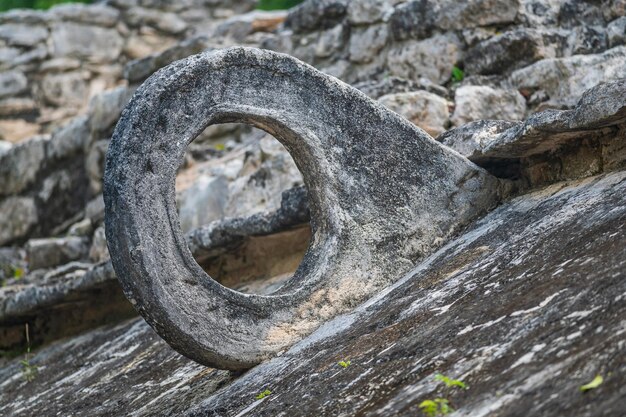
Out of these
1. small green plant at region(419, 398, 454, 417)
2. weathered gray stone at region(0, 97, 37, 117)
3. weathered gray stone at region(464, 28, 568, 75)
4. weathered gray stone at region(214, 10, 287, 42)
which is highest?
weathered gray stone at region(0, 97, 37, 117)

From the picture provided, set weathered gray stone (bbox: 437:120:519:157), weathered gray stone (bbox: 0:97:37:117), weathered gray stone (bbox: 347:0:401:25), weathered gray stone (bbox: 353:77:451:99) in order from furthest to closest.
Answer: weathered gray stone (bbox: 0:97:37:117)
weathered gray stone (bbox: 347:0:401:25)
weathered gray stone (bbox: 353:77:451:99)
weathered gray stone (bbox: 437:120:519:157)

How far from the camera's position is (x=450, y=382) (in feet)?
9.68

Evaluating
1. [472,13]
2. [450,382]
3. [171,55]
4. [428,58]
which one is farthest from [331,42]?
[450,382]

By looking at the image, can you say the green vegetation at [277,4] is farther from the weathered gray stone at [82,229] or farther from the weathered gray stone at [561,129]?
the weathered gray stone at [561,129]

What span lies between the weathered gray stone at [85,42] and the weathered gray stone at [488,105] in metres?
11.4

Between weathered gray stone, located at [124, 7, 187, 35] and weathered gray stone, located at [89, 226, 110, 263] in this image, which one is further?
weathered gray stone, located at [124, 7, 187, 35]

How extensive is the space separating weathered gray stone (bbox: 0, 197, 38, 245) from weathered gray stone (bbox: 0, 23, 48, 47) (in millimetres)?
6272

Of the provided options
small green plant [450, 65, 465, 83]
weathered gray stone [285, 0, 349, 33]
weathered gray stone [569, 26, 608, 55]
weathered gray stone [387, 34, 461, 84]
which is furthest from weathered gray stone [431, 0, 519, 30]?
weathered gray stone [285, 0, 349, 33]

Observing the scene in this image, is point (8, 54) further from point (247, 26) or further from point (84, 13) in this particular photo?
point (247, 26)

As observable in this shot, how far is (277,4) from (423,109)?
10597 mm

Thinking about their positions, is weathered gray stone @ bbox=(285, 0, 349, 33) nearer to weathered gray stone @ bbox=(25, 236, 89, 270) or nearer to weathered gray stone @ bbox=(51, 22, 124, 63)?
weathered gray stone @ bbox=(25, 236, 89, 270)

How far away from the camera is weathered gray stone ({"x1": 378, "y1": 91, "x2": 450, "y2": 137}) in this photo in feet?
21.6

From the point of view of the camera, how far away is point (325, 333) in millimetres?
4234

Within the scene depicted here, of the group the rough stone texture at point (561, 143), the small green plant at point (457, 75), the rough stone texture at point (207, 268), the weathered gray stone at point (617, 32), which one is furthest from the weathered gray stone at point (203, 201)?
the rough stone texture at point (561, 143)
